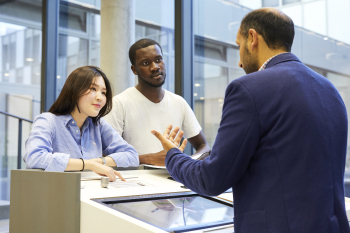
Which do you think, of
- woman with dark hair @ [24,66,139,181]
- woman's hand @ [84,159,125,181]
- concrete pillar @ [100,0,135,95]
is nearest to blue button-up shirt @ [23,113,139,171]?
woman with dark hair @ [24,66,139,181]

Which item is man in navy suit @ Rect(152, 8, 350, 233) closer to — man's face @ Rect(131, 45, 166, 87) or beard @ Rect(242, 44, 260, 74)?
beard @ Rect(242, 44, 260, 74)

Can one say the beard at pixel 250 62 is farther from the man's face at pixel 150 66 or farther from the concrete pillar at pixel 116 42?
the concrete pillar at pixel 116 42

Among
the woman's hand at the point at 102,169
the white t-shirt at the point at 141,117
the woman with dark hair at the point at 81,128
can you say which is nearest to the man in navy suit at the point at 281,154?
the woman's hand at the point at 102,169

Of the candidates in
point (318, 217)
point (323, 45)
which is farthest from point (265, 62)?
point (323, 45)

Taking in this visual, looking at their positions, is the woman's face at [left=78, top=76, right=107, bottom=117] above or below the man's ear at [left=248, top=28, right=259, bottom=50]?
below

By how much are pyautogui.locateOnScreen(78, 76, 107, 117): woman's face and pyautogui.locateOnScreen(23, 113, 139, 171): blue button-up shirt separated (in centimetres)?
9

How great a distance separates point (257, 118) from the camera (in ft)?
3.32

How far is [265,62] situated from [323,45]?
66.5 inches

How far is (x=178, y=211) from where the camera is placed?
1.28 meters

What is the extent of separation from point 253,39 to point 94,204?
0.74m

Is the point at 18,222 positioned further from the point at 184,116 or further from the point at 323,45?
the point at 323,45

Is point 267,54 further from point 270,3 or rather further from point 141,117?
point 270,3

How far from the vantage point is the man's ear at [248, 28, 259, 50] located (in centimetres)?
116

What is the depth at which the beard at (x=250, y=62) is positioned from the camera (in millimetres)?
1177
